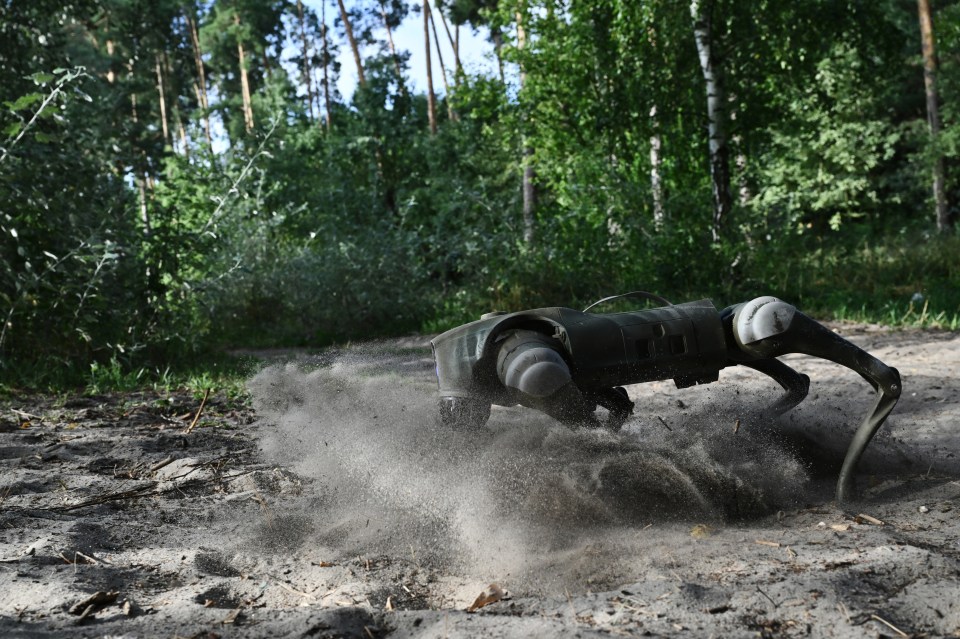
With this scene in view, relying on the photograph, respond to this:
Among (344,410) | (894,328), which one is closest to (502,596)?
(344,410)

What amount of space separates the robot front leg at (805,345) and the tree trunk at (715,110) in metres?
8.12

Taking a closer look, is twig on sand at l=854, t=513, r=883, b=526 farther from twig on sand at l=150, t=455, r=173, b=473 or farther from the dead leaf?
twig on sand at l=150, t=455, r=173, b=473

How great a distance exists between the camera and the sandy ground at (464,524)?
1.83m

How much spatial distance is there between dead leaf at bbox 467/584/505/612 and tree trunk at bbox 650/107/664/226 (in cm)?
884

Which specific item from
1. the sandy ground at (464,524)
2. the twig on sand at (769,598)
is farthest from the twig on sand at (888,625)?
the twig on sand at (769,598)

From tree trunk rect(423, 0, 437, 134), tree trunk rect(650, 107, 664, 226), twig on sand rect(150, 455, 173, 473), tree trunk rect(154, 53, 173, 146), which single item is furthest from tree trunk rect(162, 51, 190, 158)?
twig on sand rect(150, 455, 173, 473)

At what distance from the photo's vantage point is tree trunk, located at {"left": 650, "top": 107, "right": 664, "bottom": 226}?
10898 millimetres

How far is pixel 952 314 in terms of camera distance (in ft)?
27.1

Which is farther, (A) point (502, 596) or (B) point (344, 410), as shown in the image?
(B) point (344, 410)

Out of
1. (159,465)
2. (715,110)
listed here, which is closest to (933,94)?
(715,110)

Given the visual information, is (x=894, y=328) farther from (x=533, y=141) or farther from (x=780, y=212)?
(x=533, y=141)

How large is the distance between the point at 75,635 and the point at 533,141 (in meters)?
13.8

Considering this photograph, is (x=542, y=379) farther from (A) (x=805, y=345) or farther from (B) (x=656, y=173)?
(B) (x=656, y=173)

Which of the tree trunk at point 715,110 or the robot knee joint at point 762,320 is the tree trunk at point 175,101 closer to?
the tree trunk at point 715,110
